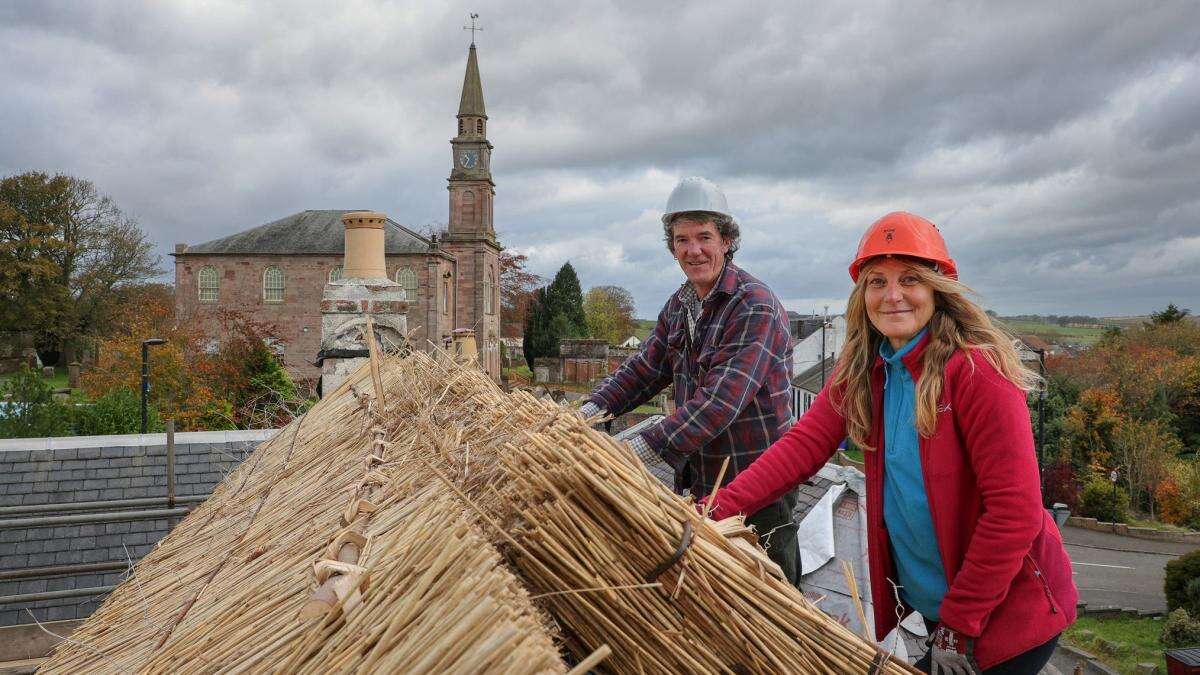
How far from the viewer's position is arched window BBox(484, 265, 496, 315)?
1753 inches

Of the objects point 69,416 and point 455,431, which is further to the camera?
point 69,416

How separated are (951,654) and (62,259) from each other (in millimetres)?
48517

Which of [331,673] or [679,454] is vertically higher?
[679,454]

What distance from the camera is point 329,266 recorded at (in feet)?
137

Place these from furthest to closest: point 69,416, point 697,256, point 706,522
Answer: point 69,416
point 697,256
point 706,522

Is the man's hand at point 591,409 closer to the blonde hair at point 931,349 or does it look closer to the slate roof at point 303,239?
the blonde hair at point 931,349

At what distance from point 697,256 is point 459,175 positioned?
4310cm

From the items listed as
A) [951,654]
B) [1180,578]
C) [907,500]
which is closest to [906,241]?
[907,500]

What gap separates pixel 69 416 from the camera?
680 inches

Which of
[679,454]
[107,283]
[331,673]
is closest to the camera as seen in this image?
[331,673]

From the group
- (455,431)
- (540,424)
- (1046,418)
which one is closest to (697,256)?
(455,431)

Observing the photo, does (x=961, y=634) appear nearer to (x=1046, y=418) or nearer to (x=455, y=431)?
(x=455, y=431)

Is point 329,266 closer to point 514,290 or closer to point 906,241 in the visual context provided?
point 514,290

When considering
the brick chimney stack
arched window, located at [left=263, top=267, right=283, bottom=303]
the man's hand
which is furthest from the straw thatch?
arched window, located at [left=263, top=267, right=283, bottom=303]
